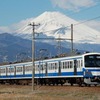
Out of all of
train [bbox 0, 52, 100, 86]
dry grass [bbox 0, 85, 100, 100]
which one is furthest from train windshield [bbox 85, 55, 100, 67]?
dry grass [bbox 0, 85, 100, 100]

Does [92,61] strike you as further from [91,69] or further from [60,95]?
[60,95]

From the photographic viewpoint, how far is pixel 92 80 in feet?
144

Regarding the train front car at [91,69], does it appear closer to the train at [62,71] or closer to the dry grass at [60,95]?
the train at [62,71]

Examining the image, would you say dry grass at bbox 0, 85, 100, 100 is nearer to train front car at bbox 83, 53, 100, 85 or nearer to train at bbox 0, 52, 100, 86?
train front car at bbox 83, 53, 100, 85

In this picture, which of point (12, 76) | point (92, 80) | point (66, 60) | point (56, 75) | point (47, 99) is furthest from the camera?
point (12, 76)

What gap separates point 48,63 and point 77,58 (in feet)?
32.0

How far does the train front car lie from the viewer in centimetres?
4369

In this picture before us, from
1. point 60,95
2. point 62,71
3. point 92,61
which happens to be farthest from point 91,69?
point 60,95

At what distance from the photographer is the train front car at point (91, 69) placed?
143 feet

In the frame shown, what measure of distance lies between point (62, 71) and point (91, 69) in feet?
22.4

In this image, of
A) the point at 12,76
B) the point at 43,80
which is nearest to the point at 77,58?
the point at 43,80

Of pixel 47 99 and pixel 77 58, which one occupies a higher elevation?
pixel 77 58

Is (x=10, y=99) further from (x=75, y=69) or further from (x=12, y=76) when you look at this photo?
(x=12, y=76)

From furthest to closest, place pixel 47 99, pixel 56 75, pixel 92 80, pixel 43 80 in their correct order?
pixel 43 80 → pixel 56 75 → pixel 92 80 → pixel 47 99
